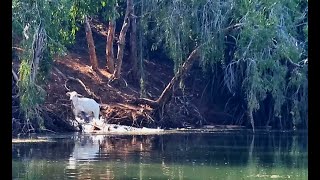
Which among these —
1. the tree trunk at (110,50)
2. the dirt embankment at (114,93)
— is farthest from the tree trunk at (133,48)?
the tree trunk at (110,50)

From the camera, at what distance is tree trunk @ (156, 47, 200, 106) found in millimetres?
24750

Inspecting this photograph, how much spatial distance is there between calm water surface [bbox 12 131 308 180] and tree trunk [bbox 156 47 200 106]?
2.73 meters

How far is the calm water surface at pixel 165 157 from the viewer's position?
13.3m

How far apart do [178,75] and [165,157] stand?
8868mm

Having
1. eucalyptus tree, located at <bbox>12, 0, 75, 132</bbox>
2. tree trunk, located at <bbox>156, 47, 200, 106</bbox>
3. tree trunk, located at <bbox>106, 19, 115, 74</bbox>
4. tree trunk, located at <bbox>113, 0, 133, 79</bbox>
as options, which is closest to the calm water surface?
eucalyptus tree, located at <bbox>12, 0, 75, 132</bbox>

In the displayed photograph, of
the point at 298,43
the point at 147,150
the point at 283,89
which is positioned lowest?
the point at 147,150

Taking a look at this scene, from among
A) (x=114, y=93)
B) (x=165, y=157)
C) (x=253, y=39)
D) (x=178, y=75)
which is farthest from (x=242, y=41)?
(x=165, y=157)

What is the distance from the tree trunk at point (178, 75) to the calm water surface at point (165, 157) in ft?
8.95

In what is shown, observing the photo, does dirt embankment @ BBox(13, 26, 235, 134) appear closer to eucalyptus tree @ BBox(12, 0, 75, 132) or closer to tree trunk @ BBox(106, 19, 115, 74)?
tree trunk @ BBox(106, 19, 115, 74)

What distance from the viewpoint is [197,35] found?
78.3 ft

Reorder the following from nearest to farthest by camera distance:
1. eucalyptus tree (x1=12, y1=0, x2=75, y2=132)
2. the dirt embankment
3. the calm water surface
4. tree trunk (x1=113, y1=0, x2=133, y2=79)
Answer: the calm water surface
eucalyptus tree (x1=12, y1=0, x2=75, y2=132)
the dirt embankment
tree trunk (x1=113, y1=0, x2=133, y2=79)
